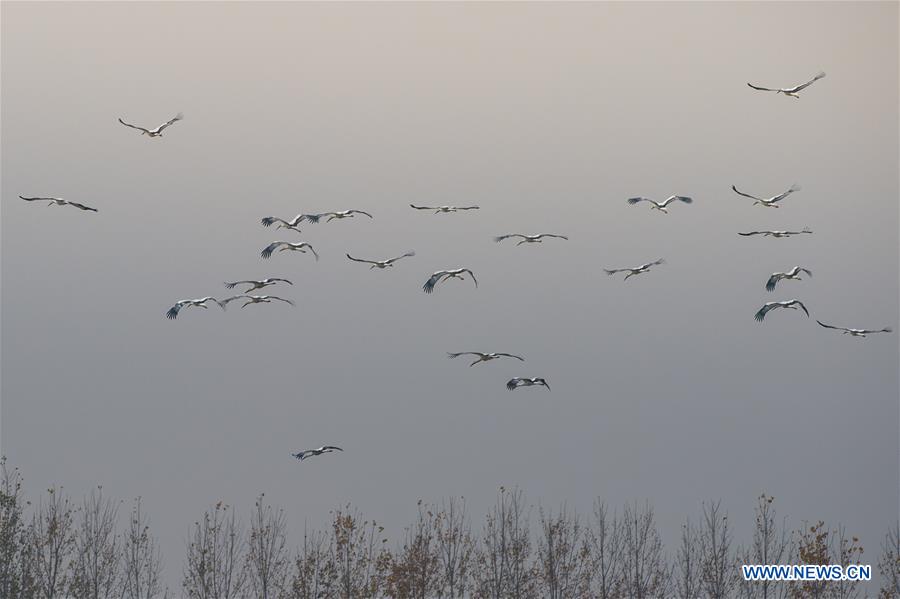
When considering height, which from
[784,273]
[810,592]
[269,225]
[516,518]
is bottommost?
[810,592]

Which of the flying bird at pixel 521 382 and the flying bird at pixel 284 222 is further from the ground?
the flying bird at pixel 284 222

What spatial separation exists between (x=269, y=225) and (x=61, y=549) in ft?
75.0

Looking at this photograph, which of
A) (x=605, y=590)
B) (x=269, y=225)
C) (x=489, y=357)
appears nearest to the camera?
(x=489, y=357)

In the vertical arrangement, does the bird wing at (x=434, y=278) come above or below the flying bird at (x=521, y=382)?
above

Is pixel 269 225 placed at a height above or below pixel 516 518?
above

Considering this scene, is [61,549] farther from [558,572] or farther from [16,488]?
[558,572]

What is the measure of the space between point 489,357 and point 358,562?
23584 millimetres

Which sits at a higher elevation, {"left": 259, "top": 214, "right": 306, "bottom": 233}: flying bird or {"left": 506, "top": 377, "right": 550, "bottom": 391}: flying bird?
{"left": 259, "top": 214, "right": 306, "bottom": 233}: flying bird

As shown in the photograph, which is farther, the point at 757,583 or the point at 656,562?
the point at 656,562

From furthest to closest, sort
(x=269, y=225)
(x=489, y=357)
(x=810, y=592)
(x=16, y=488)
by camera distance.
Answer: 1. (x=16, y=488)
2. (x=810, y=592)
3. (x=269, y=225)
4. (x=489, y=357)

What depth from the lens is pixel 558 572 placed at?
69750mm

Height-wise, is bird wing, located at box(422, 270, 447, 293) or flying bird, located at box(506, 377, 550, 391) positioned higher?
bird wing, located at box(422, 270, 447, 293)

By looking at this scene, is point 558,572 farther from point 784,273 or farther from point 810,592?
point 784,273

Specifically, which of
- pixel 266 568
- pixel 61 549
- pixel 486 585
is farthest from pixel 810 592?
pixel 61 549
